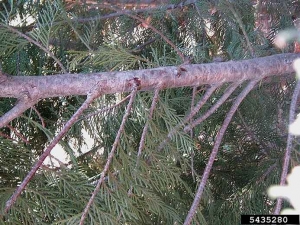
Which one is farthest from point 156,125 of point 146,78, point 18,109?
point 18,109

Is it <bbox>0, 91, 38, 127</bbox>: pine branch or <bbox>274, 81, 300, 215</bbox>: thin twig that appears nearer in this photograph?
<bbox>0, 91, 38, 127</bbox>: pine branch

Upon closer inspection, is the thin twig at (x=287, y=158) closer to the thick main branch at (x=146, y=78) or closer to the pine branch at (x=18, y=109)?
the thick main branch at (x=146, y=78)

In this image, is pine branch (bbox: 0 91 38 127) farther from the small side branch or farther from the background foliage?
the background foliage

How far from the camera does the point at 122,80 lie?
107cm

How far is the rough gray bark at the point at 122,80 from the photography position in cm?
101

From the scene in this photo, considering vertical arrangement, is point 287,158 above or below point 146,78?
below

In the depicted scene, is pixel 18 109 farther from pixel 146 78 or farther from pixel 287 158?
pixel 287 158

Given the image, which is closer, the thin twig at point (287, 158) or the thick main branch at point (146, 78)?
the thick main branch at point (146, 78)

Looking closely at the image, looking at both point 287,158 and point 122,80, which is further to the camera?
point 287,158

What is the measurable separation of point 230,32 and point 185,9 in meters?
0.24

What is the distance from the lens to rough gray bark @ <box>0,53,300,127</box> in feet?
3.31

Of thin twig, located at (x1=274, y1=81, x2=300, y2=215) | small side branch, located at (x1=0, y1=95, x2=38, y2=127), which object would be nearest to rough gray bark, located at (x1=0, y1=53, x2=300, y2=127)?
small side branch, located at (x1=0, y1=95, x2=38, y2=127)

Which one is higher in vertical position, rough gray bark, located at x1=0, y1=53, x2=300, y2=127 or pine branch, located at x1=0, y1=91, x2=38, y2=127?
rough gray bark, located at x1=0, y1=53, x2=300, y2=127

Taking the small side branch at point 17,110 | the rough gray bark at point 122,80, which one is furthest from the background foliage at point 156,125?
the small side branch at point 17,110
